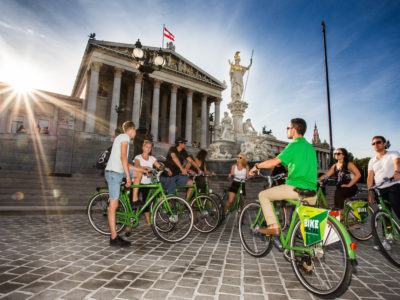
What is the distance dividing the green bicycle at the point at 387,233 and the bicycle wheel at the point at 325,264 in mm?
1724

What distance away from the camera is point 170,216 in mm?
4516

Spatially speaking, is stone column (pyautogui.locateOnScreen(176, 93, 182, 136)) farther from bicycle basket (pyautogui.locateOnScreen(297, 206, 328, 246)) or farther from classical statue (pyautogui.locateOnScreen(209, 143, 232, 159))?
bicycle basket (pyautogui.locateOnScreen(297, 206, 328, 246))

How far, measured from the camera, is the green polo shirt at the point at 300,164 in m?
2.97

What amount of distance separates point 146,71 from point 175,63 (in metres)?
31.4

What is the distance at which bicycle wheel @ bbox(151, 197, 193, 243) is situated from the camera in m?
4.34

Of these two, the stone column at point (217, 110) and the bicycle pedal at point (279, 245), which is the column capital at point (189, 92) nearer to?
the stone column at point (217, 110)

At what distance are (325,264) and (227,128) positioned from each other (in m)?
17.0

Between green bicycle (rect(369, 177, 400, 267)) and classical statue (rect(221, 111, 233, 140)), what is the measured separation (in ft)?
49.8

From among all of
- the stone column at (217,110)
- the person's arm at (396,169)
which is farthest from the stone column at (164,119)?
the person's arm at (396,169)

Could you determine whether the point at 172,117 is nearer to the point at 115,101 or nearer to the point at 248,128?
the point at 115,101

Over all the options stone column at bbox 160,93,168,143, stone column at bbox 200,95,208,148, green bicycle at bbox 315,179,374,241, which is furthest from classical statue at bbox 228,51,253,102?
stone column at bbox 160,93,168,143

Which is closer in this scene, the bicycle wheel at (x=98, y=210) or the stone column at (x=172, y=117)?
the bicycle wheel at (x=98, y=210)

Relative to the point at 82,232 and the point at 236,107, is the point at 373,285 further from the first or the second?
the point at 236,107

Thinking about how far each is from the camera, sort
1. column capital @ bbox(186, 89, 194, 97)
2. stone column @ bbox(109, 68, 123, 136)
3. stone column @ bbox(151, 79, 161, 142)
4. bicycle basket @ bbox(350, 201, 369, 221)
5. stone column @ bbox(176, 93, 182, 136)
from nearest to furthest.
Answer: bicycle basket @ bbox(350, 201, 369, 221)
stone column @ bbox(109, 68, 123, 136)
stone column @ bbox(151, 79, 161, 142)
column capital @ bbox(186, 89, 194, 97)
stone column @ bbox(176, 93, 182, 136)
